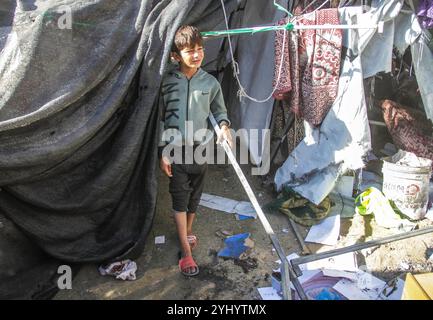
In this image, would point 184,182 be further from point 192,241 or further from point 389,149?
point 389,149

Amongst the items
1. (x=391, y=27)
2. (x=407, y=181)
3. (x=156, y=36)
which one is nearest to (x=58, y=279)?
(x=156, y=36)

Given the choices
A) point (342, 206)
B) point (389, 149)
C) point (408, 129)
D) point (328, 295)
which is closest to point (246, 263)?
point (328, 295)

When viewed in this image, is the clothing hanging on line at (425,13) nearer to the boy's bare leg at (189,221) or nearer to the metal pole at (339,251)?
the metal pole at (339,251)

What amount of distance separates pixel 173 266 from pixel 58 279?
2.72 ft

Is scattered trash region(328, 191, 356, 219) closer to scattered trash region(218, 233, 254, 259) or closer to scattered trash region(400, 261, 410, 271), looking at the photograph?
scattered trash region(400, 261, 410, 271)

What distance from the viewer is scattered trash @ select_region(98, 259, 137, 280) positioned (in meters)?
2.92

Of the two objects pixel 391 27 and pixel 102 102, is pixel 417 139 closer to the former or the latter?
pixel 391 27

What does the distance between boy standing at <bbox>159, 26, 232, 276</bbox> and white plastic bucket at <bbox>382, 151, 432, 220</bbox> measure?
1677 mm

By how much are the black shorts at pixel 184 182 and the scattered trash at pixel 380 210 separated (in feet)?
5.20

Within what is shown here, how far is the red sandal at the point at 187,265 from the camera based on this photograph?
2.97 meters

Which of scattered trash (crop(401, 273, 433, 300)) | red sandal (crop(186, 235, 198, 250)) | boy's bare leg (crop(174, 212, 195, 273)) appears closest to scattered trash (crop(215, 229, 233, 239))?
red sandal (crop(186, 235, 198, 250))

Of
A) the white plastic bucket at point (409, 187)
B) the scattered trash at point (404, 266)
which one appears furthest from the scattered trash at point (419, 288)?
the white plastic bucket at point (409, 187)
